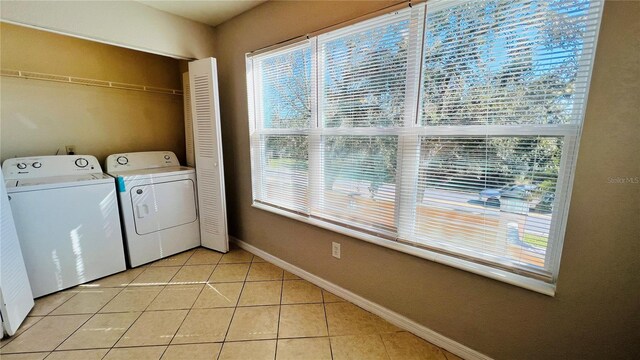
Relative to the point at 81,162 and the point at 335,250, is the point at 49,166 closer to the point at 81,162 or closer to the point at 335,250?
the point at 81,162

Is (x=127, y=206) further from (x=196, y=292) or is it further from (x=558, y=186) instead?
(x=558, y=186)

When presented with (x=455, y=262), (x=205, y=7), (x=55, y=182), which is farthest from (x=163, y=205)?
(x=455, y=262)

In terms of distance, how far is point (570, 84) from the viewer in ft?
3.47

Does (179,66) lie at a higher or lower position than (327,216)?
higher

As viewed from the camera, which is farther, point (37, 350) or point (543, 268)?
point (37, 350)

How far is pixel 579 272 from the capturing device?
1.08 meters

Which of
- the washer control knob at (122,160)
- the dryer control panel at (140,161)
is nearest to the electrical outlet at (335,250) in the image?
the dryer control panel at (140,161)

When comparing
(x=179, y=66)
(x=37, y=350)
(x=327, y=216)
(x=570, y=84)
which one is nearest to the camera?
(x=570, y=84)

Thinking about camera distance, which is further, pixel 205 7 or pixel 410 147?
pixel 205 7

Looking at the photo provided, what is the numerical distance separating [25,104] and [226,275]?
2.48 m

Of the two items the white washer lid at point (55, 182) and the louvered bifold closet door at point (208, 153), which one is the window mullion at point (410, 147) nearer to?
the louvered bifold closet door at point (208, 153)

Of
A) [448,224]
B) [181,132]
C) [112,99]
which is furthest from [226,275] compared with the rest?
[112,99]

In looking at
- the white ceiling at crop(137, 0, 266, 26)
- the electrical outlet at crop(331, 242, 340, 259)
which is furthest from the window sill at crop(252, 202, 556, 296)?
the white ceiling at crop(137, 0, 266, 26)

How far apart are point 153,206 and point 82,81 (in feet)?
5.04
